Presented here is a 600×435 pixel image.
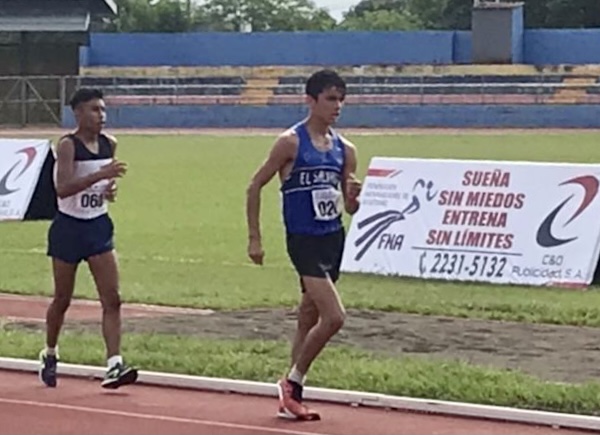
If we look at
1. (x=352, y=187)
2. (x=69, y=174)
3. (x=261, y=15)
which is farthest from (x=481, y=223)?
(x=261, y=15)

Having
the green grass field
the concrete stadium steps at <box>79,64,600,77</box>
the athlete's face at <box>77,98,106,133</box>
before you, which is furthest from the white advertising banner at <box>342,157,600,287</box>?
the concrete stadium steps at <box>79,64,600,77</box>

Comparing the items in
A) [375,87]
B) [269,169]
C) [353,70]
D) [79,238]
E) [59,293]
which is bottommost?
[375,87]

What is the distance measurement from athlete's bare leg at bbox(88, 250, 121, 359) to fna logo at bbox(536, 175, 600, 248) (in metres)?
6.89

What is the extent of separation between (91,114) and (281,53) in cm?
5465

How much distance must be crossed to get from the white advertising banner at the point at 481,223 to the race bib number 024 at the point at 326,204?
22.9 ft

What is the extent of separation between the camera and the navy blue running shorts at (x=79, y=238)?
10086 mm

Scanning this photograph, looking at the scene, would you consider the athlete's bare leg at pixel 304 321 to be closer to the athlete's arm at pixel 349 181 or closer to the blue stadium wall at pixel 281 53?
the athlete's arm at pixel 349 181

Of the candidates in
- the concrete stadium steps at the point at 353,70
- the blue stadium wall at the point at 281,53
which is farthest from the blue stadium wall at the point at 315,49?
the concrete stadium steps at the point at 353,70

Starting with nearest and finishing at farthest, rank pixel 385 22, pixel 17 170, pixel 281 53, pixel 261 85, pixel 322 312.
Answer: pixel 322 312 < pixel 17 170 < pixel 261 85 < pixel 281 53 < pixel 385 22

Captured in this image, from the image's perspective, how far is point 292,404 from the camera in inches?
358

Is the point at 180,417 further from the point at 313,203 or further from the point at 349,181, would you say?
the point at 349,181

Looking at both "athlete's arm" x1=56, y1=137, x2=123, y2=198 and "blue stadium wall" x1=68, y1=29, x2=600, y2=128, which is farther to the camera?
"blue stadium wall" x1=68, y1=29, x2=600, y2=128

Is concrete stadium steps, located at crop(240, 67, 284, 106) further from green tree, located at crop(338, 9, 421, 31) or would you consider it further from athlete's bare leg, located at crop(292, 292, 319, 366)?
athlete's bare leg, located at crop(292, 292, 319, 366)

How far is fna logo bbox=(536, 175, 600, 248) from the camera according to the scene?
16.0 m
